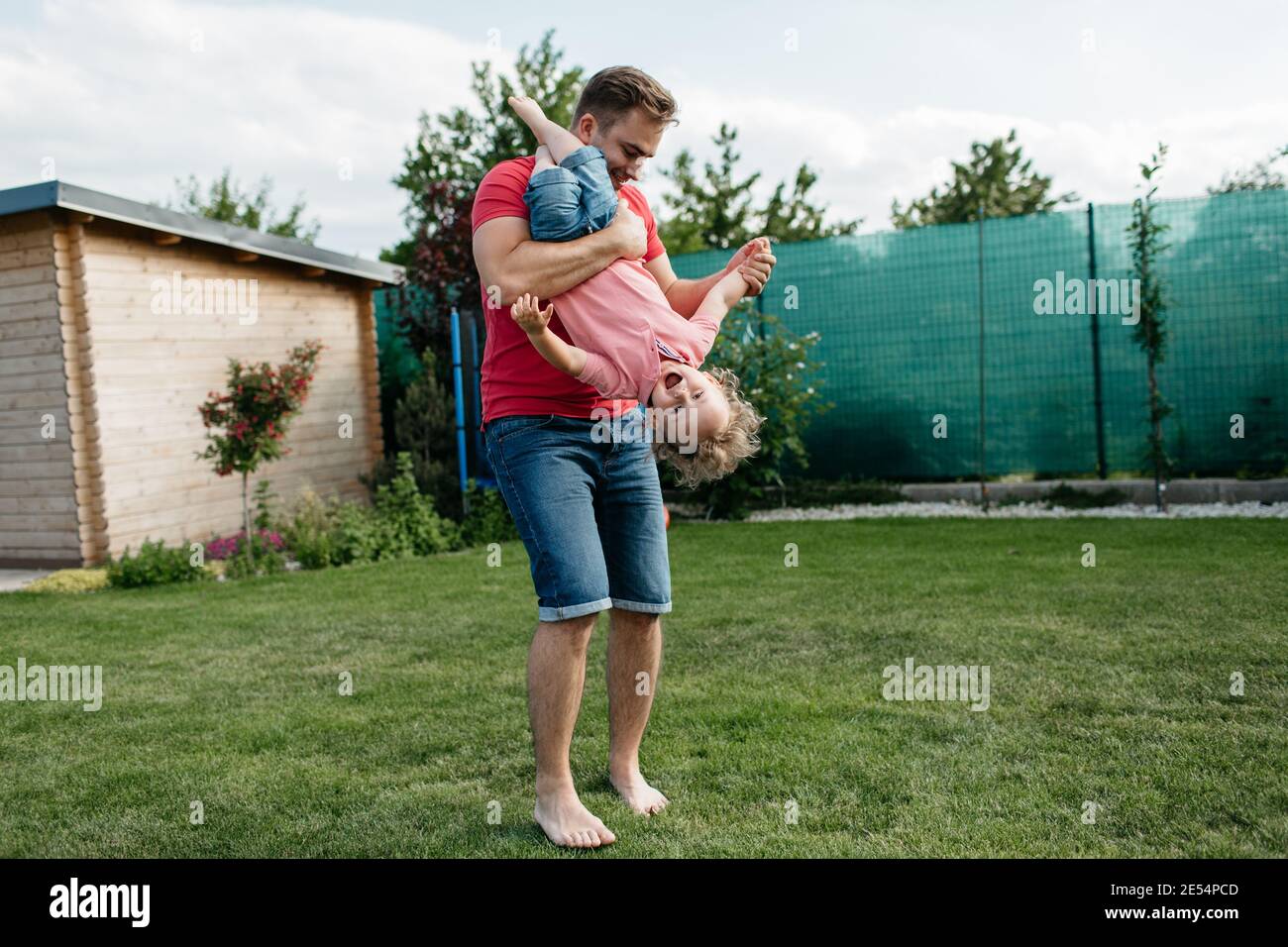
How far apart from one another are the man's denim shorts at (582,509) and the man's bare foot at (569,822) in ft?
1.54

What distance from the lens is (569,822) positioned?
101 inches

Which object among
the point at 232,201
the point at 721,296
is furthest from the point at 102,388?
the point at 232,201

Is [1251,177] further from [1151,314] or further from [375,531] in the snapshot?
[375,531]

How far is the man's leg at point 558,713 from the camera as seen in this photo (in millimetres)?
2561

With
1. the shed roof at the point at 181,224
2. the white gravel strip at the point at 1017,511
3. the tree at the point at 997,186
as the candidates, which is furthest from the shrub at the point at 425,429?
the tree at the point at 997,186

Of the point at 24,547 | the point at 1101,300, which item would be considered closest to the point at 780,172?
the point at 1101,300

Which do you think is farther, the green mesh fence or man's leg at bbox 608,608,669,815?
the green mesh fence

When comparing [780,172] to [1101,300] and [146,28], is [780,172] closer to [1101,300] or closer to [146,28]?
[1101,300]

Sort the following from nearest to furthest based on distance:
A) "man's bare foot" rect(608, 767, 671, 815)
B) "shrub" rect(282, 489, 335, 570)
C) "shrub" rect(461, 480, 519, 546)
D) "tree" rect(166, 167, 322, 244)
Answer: "man's bare foot" rect(608, 767, 671, 815) < "shrub" rect(282, 489, 335, 570) < "shrub" rect(461, 480, 519, 546) < "tree" rect(166, 167, 322, 244)

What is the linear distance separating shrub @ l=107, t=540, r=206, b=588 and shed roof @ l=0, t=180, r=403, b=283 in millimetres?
2697

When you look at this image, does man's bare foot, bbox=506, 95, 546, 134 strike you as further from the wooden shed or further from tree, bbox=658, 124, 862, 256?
tree, bbox=658, 124, 862, 256

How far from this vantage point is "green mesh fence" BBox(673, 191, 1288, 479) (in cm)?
875

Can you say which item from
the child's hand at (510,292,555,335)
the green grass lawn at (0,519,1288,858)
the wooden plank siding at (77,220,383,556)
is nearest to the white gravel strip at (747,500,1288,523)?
the green grass lawn at (0,519,1288,858)
